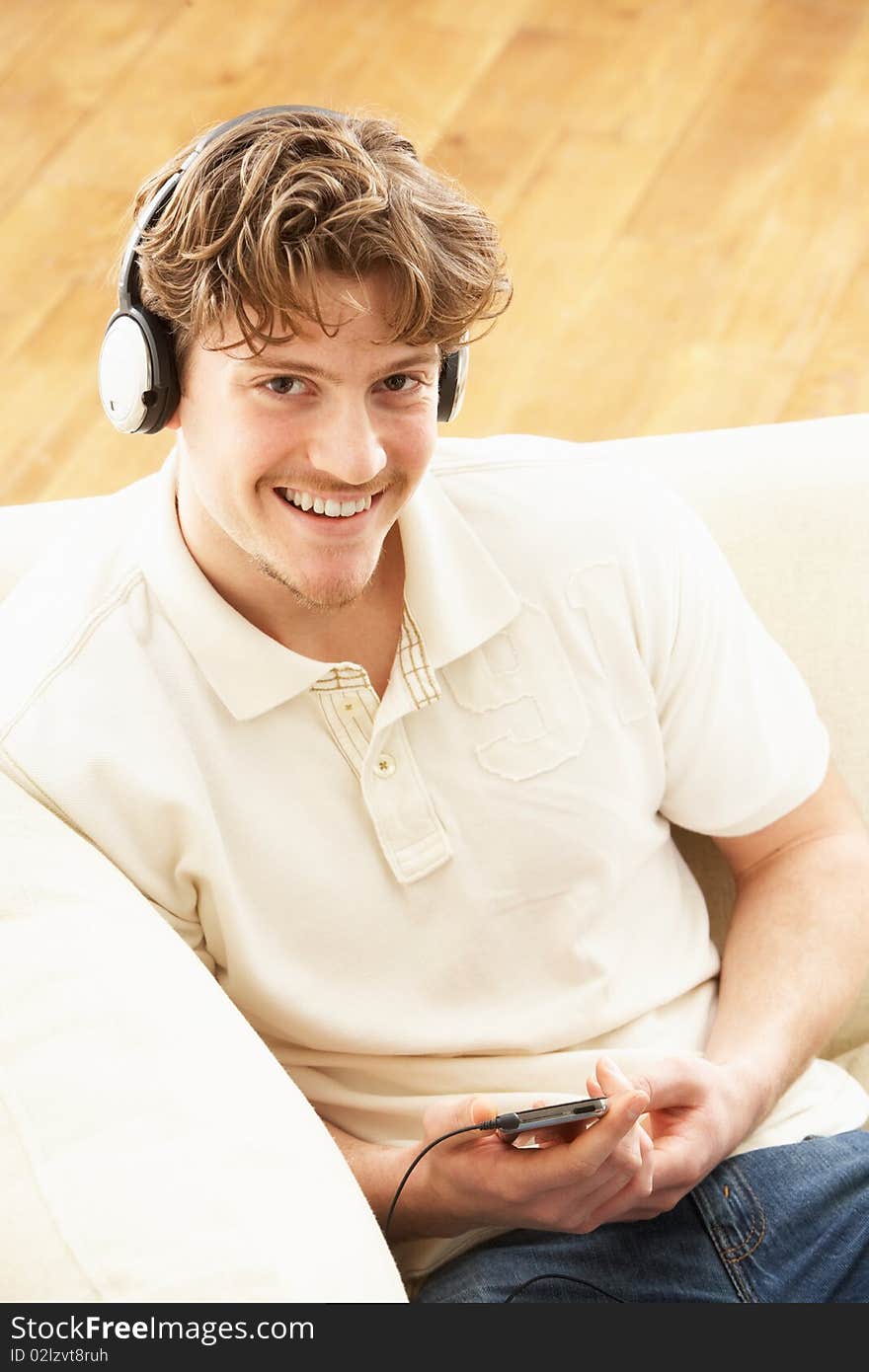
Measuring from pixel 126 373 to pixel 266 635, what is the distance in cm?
24

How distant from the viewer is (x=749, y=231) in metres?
3.04

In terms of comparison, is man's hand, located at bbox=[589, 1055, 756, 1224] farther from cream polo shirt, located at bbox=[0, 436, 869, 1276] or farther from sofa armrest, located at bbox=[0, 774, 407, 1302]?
sofa armrest, located at bbox=[0, 774, 407, 1302]

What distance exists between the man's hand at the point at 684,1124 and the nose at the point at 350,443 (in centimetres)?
53

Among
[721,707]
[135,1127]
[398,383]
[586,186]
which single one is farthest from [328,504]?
[586,186]

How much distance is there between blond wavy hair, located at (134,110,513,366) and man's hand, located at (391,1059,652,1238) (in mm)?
609

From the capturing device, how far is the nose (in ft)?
4.25

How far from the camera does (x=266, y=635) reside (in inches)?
54.4

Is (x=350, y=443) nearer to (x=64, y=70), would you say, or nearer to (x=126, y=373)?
(x=126, y=373)

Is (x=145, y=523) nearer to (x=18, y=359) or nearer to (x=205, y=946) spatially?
(x=205, y=946)

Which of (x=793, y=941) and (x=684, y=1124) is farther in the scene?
(x=793, y=941)

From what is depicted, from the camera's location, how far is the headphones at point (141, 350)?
131cm

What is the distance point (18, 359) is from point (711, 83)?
4.95 feet

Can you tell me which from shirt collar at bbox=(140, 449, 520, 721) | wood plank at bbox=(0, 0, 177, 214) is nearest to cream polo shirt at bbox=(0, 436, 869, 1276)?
shirt collar at bbox=(140, 449, 520, 721)

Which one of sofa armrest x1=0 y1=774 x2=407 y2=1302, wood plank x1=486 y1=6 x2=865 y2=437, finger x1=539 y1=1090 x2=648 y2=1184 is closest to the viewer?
sofa armrest x1=0 y1=774 x2=407 y2=1302
